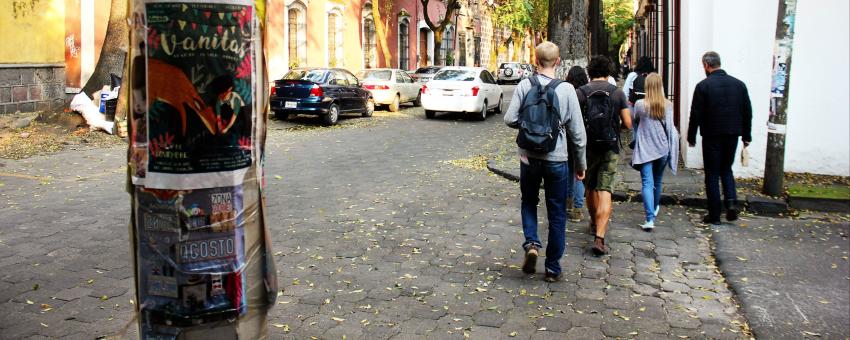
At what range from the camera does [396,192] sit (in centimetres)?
932

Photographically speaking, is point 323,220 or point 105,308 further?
point 323,220

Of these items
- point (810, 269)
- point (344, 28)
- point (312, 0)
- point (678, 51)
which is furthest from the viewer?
point (344, 28)

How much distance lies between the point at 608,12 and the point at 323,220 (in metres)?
45.2

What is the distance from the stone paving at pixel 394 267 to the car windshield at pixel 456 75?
34.1 feet

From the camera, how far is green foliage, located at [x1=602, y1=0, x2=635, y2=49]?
4534 cm

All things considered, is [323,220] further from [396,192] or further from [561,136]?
[561,136]

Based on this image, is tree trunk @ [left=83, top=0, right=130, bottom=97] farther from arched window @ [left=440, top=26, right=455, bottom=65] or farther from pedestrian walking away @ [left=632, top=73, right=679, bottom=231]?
arched window @ [left=440, top=26, right=455, bottom=65]

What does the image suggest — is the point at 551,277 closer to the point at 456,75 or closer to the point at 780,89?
the point at 780,89

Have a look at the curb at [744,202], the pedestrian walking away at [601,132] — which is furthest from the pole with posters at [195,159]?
the curb at [744,202]

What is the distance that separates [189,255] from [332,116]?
16332mm

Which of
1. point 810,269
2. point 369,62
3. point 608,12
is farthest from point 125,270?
point 608,12

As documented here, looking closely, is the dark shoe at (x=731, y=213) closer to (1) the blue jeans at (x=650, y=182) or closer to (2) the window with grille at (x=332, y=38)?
(1) the blue jeans at (x=650, y=182)

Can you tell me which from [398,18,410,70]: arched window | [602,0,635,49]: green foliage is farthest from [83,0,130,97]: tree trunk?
[602,0,635,49]: green foliage

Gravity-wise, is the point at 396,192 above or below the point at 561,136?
below
